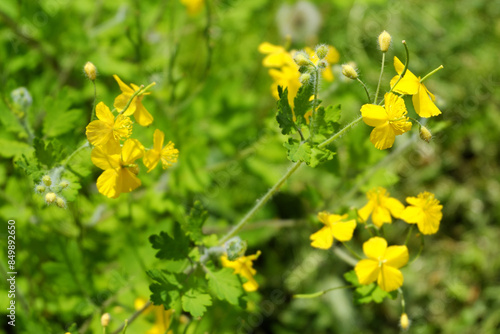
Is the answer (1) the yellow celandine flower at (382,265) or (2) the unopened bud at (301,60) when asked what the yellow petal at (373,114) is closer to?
(2) the unopened bud at (301,60)

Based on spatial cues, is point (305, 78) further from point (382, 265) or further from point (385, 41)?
point (382, 265)

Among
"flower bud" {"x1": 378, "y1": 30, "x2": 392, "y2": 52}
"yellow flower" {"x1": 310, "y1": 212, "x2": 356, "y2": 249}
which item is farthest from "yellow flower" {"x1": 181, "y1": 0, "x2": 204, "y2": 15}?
"yellow flower" {"x1": 310, "y1": 212, "x2": 356, "y2": 249}

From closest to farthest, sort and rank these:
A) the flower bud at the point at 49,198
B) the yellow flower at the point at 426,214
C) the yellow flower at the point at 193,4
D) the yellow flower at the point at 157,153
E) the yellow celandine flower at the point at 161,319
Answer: the flower bud at the point at 49,198 → the yellow flower at the point at 157,153 → the yellow flower at the point at 426,214 → the yellow celandine flower at the point at 161,319 → the yellow flower at the point at 193,4

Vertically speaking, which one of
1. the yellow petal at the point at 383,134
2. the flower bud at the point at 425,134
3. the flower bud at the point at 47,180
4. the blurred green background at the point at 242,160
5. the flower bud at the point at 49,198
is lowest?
the blurred green background at the point at 242,160

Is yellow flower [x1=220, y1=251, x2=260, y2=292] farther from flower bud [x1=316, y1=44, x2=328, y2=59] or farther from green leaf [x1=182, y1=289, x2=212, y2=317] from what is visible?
flower bud [x1=316, y1=44, x2=328, y2=59]

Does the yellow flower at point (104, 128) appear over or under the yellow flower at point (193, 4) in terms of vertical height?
over

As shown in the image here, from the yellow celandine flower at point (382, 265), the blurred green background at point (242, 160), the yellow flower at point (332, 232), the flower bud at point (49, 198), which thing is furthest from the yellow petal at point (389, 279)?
the flower bud at point (49, 198)

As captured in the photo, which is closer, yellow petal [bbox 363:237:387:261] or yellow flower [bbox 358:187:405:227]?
yellow petal [bbox 363:237:387:261]

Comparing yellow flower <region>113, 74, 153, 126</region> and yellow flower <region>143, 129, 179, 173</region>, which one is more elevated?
yellow flower <region>113, 74, 153, 126</region>
